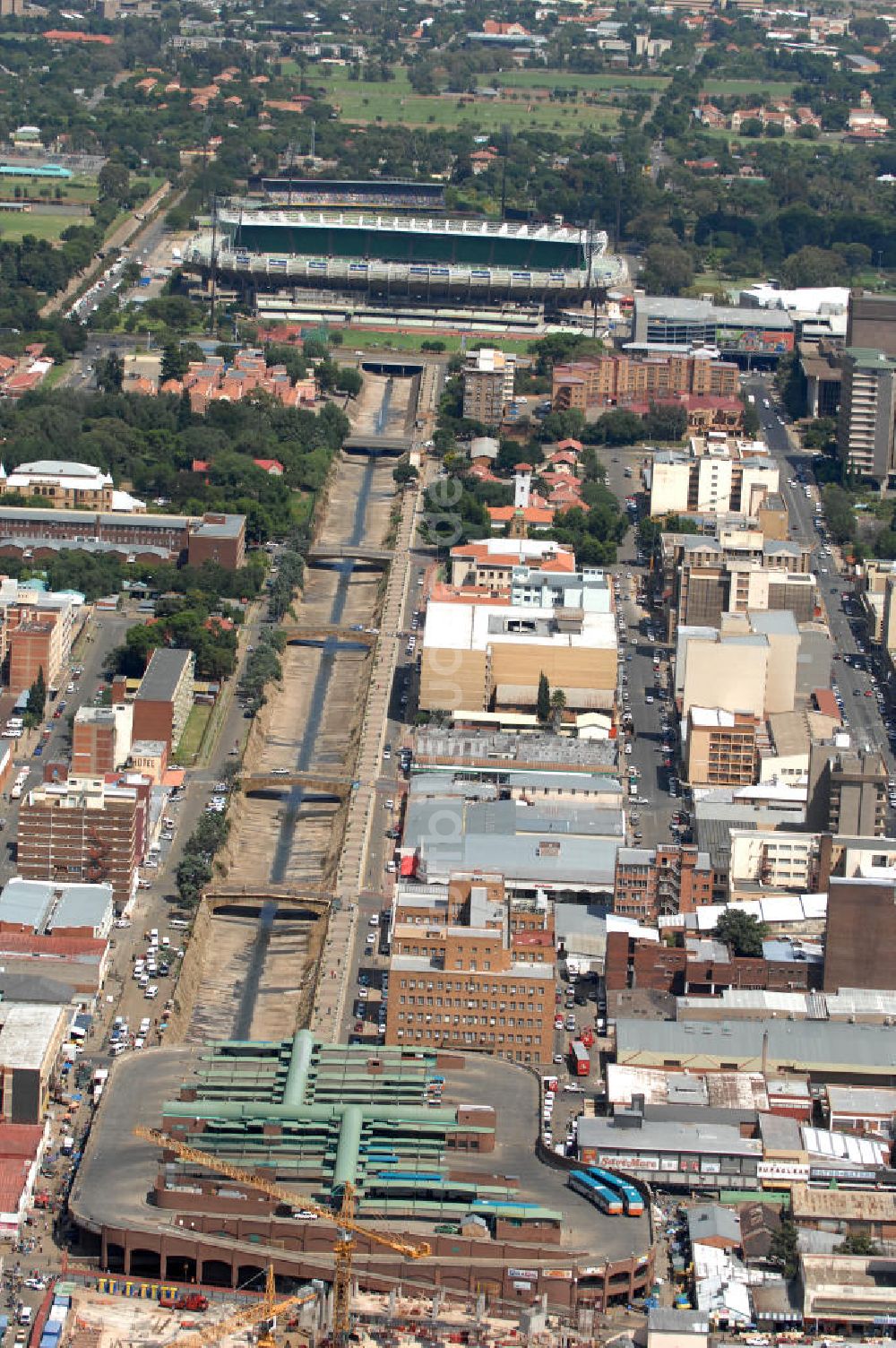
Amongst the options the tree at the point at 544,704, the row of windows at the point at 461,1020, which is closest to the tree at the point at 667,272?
the tree at the point at 544,704

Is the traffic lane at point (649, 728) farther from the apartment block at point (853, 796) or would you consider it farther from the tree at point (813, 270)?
the tree at point (813, 270)

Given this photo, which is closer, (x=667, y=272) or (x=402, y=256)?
(x=667, y=272)

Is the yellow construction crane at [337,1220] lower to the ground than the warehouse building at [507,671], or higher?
higher

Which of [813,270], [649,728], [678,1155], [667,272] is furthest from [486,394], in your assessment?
[678,1155]

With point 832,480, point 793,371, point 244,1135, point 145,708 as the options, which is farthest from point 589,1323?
point 793,371

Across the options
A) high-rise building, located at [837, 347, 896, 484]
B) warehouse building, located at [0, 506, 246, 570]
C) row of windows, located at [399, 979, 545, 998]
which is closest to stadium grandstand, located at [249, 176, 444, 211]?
high-rise building, located at [837, 347, 896, 484]

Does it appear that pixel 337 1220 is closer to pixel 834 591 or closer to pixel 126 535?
pixel 126 535

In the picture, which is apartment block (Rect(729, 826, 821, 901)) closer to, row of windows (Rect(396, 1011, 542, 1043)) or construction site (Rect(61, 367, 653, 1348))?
construction site (Rect(61, 367, 653, 1348))
